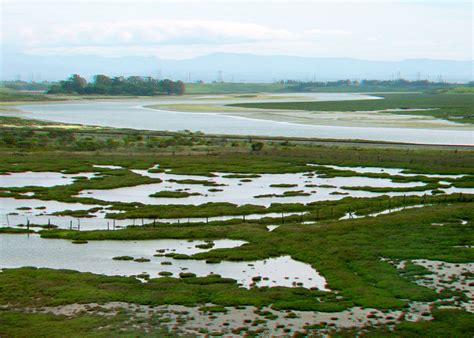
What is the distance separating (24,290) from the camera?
2562 centimetres

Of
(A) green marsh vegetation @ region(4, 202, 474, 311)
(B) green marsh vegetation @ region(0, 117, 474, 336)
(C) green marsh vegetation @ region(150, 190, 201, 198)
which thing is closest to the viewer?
(B) green marsh vegetation @ region(0, 117, 474, 336)

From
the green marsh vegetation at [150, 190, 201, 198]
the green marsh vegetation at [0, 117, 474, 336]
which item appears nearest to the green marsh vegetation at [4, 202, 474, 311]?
the green marsh vegetation at [0, 117, 474, 336]

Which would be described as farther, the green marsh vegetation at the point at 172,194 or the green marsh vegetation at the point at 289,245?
the green marsh vegetation at the point at 172,194

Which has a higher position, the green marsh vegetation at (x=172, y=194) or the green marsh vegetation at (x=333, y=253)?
the green marsh vegetation at (x=172, y=194)

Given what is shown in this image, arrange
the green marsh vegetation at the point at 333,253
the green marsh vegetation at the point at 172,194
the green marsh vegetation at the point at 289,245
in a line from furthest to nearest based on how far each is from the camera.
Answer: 1. the green marsh vegetation at the point at 172,194
2. the green marsh vegetation at the point at 333,253
3. the green marsh vegetation at the point at 289,245

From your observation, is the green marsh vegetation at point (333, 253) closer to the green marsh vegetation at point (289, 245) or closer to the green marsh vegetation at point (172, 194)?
the green marsh vegetation at point (289, 245)

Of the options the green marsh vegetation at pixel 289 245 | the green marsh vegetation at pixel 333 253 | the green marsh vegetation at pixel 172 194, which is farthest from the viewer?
the green marsh vegetation at pixel 172 194

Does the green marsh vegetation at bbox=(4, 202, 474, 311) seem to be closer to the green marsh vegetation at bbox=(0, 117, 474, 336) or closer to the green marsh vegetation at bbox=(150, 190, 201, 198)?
the green marsh vegetation at bbox=(0, 117, 474, 336)

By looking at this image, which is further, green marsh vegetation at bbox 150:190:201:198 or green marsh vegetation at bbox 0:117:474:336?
green marsh vegetation at bbox 150:190:201:198

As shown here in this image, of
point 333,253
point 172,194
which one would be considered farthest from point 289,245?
point 172,194

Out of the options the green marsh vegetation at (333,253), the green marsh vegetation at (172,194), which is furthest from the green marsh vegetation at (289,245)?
the green marsh vegetation at (172,194)

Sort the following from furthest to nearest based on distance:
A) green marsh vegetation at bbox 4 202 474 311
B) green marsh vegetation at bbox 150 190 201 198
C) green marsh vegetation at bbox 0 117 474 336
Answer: green marsh vegetation at bbox 150 190 201 198 → green marsh vegetation at bbox 4 202 474 311 → green marsh vegetation at bbox 0 117 474 336

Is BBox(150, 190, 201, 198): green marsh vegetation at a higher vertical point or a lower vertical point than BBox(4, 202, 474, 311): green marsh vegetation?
higher

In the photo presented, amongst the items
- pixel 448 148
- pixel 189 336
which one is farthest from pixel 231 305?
pixel 448 148
